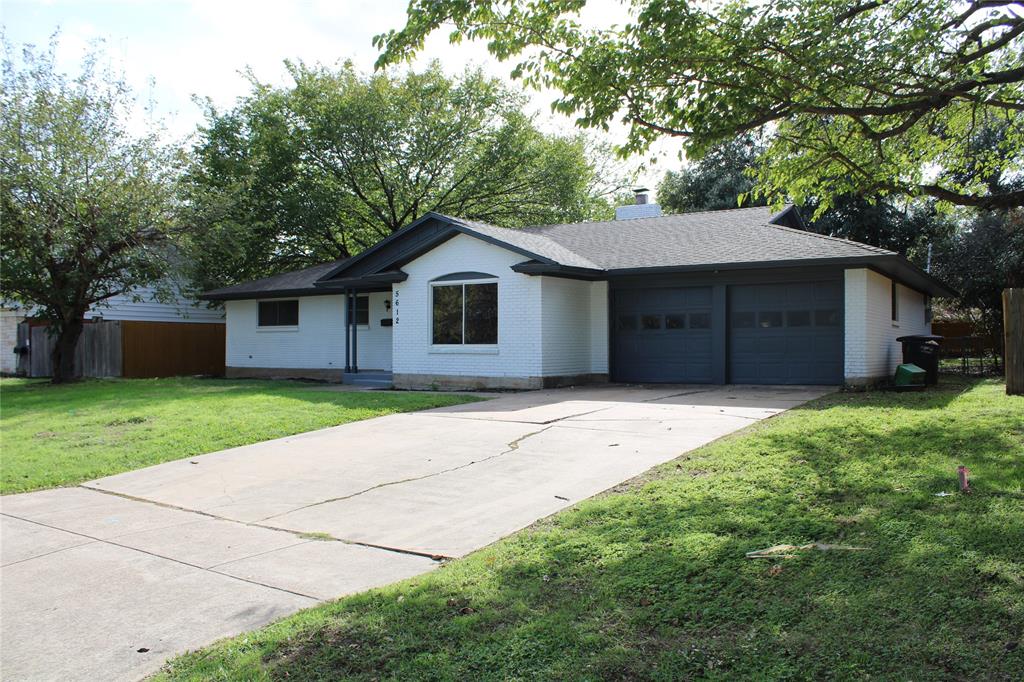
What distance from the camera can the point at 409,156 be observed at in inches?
1129

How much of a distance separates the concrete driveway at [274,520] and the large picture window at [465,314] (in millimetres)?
5690

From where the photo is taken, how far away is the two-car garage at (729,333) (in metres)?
15.6

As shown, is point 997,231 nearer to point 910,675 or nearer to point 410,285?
point 410,285

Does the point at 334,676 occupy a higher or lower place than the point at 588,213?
lower

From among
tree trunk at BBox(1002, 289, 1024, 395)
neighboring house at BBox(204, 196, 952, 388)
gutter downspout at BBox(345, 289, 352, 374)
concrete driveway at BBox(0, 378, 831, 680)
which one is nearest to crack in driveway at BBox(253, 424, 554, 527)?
concrete driveway at BBox(0, 378, 831, 680)

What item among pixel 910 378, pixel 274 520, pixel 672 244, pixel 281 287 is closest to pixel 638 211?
pixel 672 244

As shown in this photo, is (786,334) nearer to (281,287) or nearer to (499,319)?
(499,319)

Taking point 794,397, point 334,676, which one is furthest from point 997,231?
point 334,676

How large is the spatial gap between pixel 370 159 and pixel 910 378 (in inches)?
792

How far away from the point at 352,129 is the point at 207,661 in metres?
25.7

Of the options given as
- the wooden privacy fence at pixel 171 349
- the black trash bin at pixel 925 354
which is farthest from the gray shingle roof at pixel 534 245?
the wooden privacy fence at pixel 171 349

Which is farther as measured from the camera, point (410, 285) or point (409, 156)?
point (409, 156)

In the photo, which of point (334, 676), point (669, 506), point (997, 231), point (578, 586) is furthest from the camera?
point (997, 231)

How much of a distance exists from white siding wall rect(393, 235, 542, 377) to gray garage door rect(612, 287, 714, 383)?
2.51 meters
